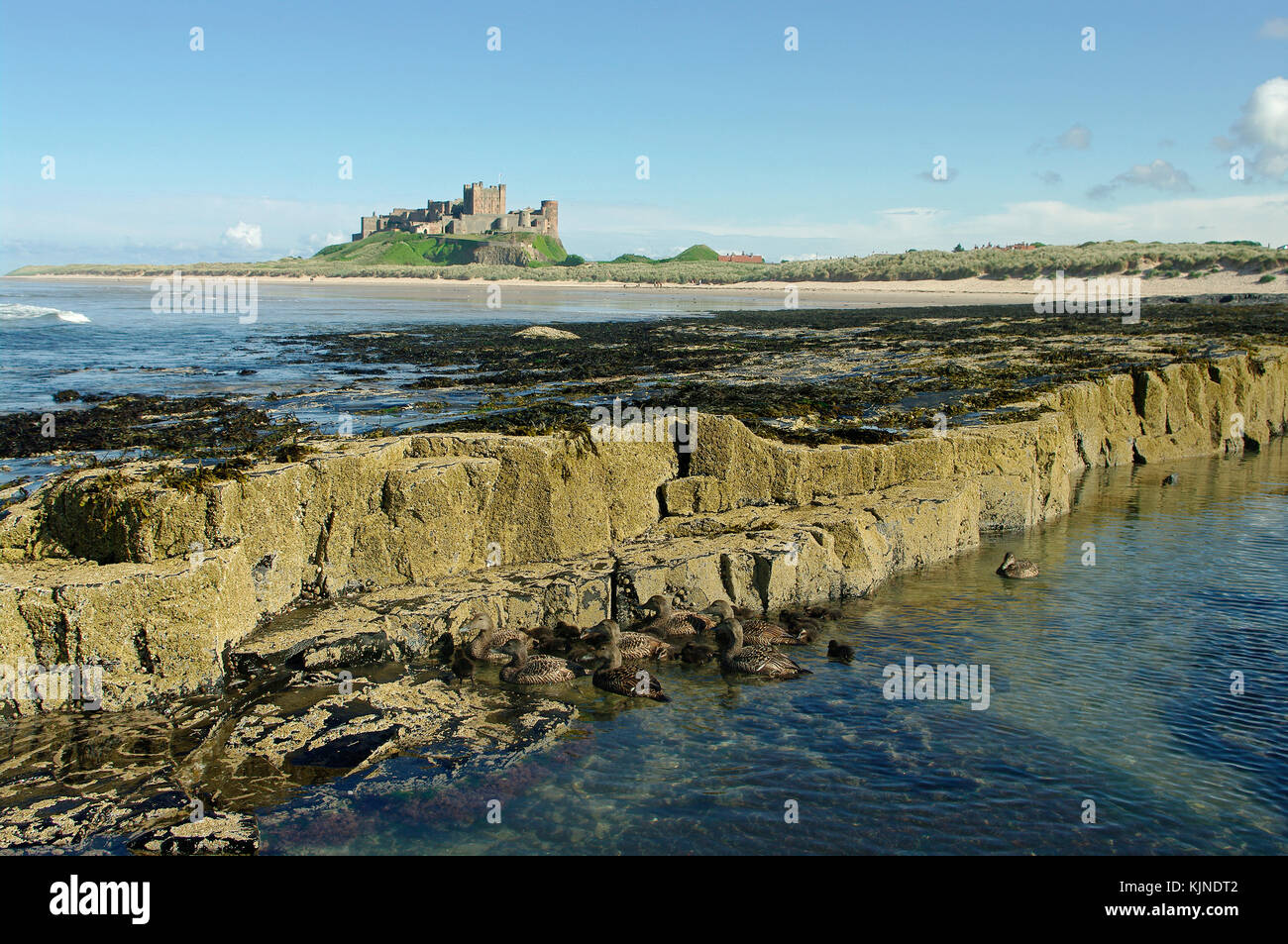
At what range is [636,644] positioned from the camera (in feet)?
26.2

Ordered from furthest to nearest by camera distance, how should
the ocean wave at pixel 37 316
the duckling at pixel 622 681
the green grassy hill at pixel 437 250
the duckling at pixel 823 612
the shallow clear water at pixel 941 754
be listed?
the green grassy hill at pixel 437 250 → the ocean wave at pixel 37 316 → the duckling at pixel 823 612 → the duckling at pixel 622 681 → the shallow clear water at pixel 941 754

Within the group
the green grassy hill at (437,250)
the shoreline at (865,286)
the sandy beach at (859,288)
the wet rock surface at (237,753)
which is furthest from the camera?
the green grassy hill at (437,250)

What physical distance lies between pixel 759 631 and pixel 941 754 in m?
2.30

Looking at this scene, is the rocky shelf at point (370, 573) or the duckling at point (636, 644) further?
the duckling at point (636, 644)

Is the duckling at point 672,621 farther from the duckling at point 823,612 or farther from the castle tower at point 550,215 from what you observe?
the castle tower at point 550,215

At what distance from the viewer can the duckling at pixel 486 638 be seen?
7.63 meters

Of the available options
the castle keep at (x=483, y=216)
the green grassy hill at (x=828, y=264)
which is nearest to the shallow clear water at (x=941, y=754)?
the green grassy hill at (x=828, y=264)

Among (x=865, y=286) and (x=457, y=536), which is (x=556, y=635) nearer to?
(x=457, y=536)

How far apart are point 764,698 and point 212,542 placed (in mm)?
4781

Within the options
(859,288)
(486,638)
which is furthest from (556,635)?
(859,288)

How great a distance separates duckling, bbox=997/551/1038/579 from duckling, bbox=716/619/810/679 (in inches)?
155

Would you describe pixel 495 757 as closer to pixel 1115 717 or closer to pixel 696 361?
pixel 1115 717

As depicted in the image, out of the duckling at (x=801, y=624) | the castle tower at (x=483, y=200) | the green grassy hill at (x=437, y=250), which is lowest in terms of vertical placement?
the duckling at (x=801, y=624)

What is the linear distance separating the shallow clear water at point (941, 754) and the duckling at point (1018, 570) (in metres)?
0.38
